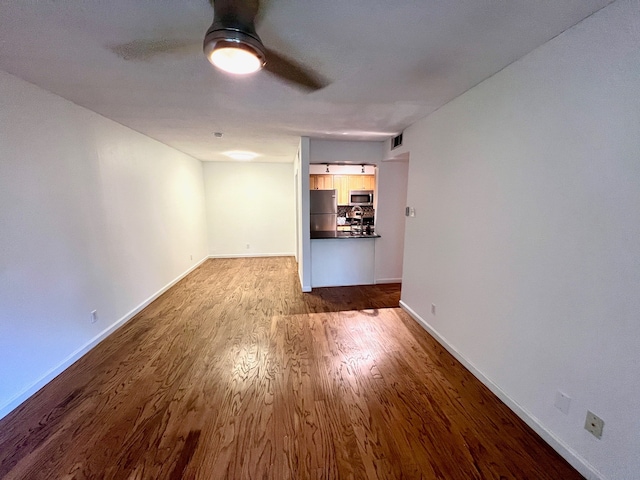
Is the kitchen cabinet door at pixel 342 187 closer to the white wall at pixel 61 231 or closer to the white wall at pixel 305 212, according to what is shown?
the white wall at pixel 305 212

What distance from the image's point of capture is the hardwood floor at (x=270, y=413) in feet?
4.77

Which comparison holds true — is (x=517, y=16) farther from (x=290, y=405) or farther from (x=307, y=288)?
(x=307, y=288)

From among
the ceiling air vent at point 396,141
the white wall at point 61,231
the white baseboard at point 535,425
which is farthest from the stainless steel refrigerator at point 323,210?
the white baseboard at point 535,425

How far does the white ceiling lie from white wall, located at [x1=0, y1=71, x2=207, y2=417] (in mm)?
326

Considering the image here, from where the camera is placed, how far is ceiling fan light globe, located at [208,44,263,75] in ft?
4.10

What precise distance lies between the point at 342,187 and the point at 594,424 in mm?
6426

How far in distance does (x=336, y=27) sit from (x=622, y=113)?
1.45 metres

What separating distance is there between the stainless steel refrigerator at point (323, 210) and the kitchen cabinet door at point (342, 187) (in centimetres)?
190

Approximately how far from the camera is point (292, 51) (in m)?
1.62

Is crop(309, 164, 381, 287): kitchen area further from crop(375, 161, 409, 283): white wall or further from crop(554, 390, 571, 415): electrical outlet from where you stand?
crop(554, 390, 571, 415): electrical outlet

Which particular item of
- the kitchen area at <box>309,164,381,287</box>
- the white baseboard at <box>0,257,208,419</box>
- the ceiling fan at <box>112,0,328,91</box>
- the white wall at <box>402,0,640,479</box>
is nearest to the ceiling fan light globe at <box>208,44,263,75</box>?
the ceiling fan at <box>112,0,328,91</box>

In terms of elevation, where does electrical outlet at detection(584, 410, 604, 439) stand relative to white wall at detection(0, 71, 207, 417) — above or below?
below

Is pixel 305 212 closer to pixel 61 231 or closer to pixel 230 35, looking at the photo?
pixel 61 231

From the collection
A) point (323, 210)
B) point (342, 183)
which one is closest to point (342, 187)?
point (342, 183)
